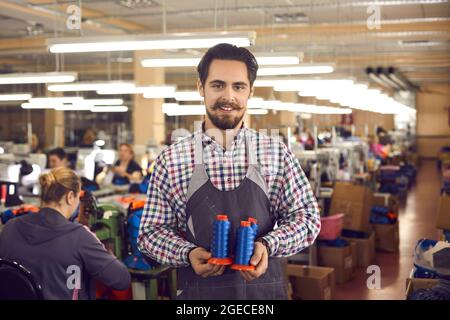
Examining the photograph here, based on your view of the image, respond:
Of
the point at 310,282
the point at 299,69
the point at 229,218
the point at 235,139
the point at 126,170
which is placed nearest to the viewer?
the point at 229,218

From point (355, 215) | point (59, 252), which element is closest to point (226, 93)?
point (59, 252)

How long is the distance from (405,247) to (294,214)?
20.8 ft

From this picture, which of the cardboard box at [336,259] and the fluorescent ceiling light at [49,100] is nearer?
the cardboard box at [336,259]

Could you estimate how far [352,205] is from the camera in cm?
666

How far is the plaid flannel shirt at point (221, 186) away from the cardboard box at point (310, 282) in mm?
3261

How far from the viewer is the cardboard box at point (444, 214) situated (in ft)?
12.0

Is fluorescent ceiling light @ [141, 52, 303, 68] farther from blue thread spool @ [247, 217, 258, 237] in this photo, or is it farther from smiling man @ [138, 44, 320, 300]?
blue thread spool @ [247, 217, 258, 237]


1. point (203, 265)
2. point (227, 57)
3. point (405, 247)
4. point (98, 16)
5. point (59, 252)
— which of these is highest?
point (98, 16)

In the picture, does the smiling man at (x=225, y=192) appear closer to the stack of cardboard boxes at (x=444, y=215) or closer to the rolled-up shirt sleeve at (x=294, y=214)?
the rolled-up shirt sleeve at (x=294, y=214)

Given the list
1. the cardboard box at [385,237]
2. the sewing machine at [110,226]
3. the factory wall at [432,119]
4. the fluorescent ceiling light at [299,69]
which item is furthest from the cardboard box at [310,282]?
the factory wall at [432,119]

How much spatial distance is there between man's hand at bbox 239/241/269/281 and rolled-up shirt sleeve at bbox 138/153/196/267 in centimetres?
23

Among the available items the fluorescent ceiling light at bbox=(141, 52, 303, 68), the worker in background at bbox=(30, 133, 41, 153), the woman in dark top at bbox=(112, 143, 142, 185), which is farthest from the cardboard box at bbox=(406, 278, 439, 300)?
the worker in background at bbox=(30, 133, 41, 153)

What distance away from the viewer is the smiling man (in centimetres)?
172

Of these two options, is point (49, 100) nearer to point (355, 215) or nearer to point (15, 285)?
point (355, 215)
